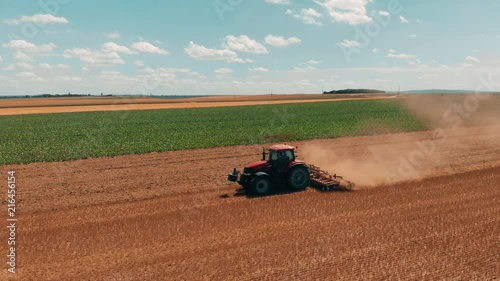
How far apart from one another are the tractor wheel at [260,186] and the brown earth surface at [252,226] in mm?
639

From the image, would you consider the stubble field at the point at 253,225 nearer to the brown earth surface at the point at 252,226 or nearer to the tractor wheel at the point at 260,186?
the brown earth surface at the point at 252,226

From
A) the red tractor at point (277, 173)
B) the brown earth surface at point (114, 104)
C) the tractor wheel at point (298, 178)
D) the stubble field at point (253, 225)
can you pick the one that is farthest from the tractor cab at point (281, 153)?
the brown earth surface at point (114, 104)

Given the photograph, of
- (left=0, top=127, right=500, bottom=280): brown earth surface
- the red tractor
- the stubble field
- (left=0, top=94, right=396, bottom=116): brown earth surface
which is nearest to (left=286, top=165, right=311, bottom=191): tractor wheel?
the red tractor

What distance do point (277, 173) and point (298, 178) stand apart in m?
1.12

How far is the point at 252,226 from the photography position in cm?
1358

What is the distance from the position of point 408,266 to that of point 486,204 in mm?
7585

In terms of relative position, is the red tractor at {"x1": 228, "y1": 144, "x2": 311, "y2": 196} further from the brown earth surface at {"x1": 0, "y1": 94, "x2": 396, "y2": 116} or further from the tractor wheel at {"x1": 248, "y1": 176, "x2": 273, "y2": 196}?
the brown earth surface at {"x1": 0, "y1": 94, "x2": 396, "y2": 116}

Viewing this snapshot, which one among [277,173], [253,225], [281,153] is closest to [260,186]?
[277,173]

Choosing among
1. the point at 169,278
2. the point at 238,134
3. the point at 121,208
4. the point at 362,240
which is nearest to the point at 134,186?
the point at 121,208

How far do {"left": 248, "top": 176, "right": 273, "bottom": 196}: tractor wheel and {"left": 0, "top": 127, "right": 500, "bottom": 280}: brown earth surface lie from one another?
25.2 inches

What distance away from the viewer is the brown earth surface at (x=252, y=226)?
1053 cm

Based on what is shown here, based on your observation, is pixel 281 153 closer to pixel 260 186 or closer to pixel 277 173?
pixel 277 173

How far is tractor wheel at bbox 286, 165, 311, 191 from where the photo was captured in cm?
1759

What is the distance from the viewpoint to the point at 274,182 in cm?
1773
